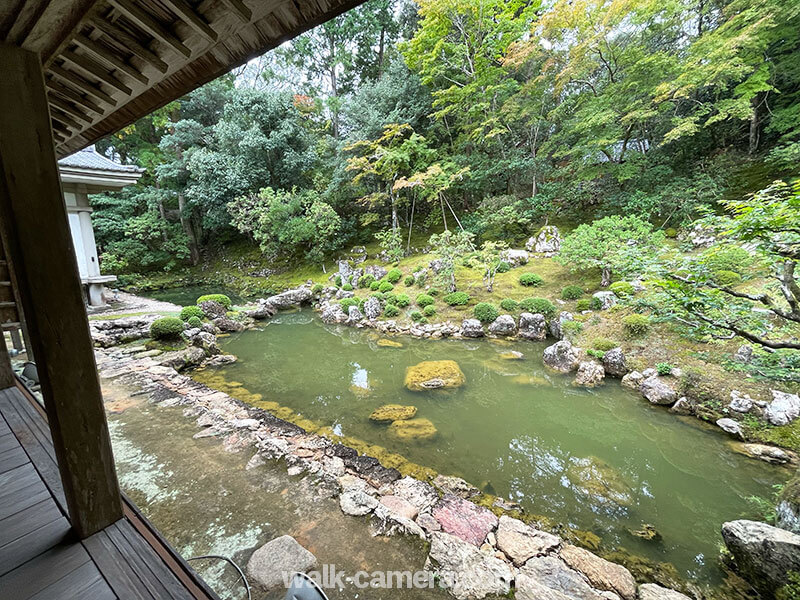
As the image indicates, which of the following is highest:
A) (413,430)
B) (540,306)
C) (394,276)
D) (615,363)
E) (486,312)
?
(394,276)

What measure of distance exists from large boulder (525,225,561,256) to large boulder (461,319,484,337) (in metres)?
3.73

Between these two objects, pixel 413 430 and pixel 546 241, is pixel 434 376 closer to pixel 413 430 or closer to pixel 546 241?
pixel 413 430

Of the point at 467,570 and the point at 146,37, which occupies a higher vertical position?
the point at 146,37

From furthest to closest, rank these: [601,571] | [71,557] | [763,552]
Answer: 1. [601,571]
2. [763,552]
3. [71,557]

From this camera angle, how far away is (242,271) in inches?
544

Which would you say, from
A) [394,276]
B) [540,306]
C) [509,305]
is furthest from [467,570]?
[394,276]

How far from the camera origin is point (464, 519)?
222cm

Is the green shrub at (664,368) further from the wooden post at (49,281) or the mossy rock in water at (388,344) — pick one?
the wooden post at (49,281)

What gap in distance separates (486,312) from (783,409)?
414 cm

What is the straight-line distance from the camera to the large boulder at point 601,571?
71.9 inches

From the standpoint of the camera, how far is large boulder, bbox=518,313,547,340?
6.11 m

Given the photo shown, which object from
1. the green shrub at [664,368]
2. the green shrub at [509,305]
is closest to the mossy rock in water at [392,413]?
the green shrub at [664,368]

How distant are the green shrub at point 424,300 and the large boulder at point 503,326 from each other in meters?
1.72

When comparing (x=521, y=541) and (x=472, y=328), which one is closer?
(x=521, y=541)
